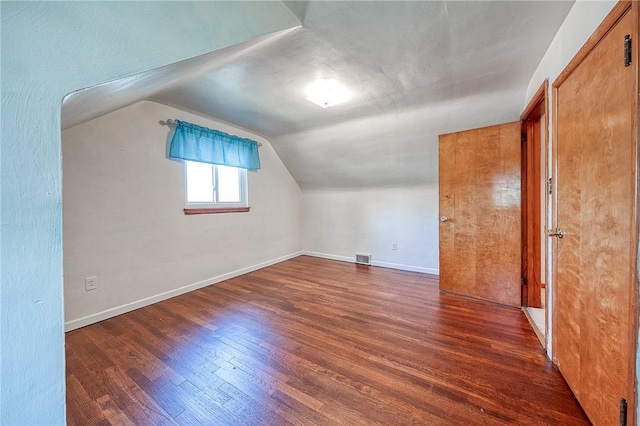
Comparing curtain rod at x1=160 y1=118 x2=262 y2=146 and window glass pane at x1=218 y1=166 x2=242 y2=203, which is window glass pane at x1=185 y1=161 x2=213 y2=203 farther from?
curtain rod at x1=160 y1=118 x2=262 y2=146

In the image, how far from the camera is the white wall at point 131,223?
2.26 metres

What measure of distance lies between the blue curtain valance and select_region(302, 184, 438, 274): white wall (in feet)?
5.14

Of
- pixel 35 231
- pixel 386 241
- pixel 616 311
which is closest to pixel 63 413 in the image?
pixel 35 231

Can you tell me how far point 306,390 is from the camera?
149cm

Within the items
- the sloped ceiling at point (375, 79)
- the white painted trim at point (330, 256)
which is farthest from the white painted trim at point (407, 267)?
the sloped ceiling at point (375, 79)

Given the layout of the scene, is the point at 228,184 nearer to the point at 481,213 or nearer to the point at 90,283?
the point at 90,283

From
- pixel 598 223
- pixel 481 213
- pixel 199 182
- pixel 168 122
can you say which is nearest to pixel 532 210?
pixel 481 213

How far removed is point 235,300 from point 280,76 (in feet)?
7.68

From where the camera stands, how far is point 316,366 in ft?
5.57

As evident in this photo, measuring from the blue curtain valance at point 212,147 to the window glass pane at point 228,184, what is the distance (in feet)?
0.57

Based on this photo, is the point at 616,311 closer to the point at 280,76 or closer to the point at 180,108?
the point at 280,76

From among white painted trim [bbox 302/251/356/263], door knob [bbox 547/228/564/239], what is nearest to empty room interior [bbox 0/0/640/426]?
door knob [bbox 547/228/564/239]

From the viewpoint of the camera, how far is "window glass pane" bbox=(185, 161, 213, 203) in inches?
125

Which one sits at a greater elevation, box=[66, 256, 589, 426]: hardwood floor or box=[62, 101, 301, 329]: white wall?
box=[62, 101, 301, 329]: white wall
